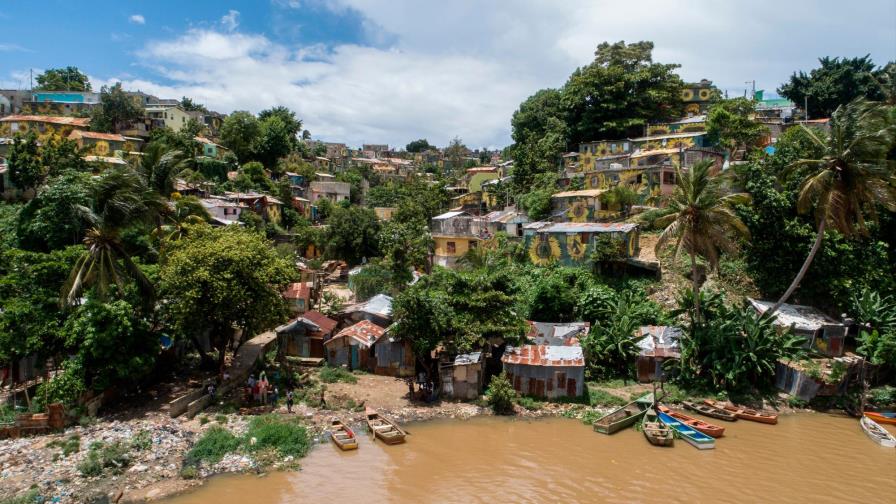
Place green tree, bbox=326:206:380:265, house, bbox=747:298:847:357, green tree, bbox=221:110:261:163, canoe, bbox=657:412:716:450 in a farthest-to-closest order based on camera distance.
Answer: green tree, bbox=221:110:261:163 < green tree, bbox=326:206:380:265 < house, bbox=747:298:847:357 < canoe, bbox=657:412:716:450

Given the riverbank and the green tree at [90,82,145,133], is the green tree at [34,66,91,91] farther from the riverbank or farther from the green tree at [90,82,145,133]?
the riverbank

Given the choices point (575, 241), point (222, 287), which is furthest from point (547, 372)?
point (222, 287)

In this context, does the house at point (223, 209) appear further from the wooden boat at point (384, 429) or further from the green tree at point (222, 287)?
the wooden boat at point (384, 429)

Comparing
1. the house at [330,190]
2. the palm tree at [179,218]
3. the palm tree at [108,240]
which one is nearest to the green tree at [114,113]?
the house at [330,190]

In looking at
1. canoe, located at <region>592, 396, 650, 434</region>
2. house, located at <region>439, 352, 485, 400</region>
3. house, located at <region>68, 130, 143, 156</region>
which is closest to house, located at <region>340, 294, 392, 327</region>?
house, located at <region>439, 352, 485, 400</region>

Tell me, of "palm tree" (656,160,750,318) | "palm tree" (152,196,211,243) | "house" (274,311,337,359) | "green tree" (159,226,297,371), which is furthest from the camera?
"house" (274,311,337,359)

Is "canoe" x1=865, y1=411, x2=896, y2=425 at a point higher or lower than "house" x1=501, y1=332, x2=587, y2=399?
lower

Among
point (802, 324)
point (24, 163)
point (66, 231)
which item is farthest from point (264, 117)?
point (802, 324)
